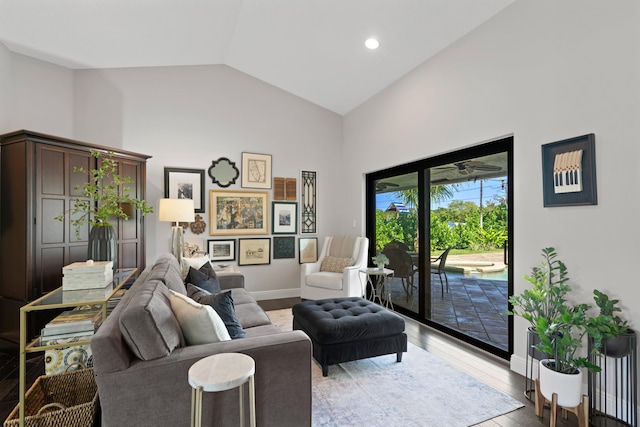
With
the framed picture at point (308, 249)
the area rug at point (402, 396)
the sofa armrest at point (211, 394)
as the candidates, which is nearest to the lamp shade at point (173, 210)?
the framed picture at point (308, 249)

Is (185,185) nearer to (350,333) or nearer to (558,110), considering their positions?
(350,333)

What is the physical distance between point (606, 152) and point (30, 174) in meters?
4.61

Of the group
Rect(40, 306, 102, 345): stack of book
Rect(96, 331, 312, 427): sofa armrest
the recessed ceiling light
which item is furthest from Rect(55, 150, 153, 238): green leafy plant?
the recessed ceiling light

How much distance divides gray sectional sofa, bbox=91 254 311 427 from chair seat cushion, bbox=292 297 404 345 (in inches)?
Answer: 33.3

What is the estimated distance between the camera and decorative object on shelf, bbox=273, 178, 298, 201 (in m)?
5.28

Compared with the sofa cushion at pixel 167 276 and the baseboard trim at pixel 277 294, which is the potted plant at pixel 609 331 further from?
the baseboard trim at pixel 277 294

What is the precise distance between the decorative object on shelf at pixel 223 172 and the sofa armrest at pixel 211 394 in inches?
140

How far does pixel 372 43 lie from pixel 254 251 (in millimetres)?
3345

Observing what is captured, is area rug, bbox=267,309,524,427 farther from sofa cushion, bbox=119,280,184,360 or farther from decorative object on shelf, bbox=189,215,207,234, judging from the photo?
decorative object on shelf, bbox=189,215,207,234

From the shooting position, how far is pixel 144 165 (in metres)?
4.25

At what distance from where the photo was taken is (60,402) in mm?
1973

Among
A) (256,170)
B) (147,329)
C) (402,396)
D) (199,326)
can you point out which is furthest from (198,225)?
(402,396)

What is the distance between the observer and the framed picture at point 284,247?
5.29 metres

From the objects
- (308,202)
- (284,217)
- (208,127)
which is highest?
(208,127)
